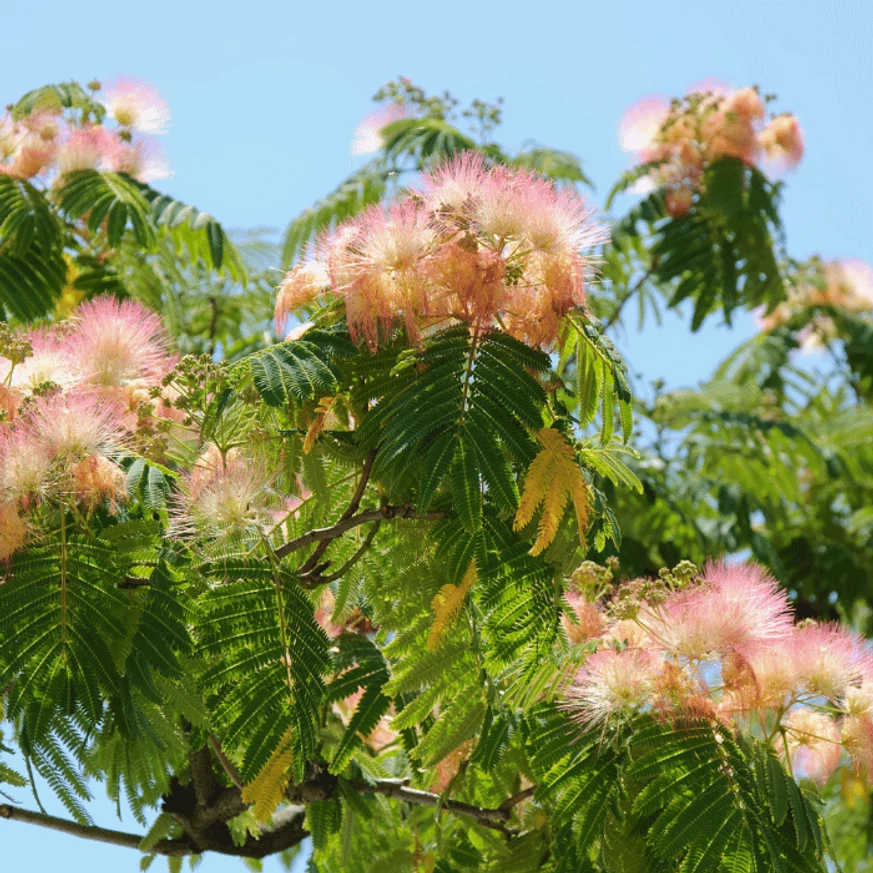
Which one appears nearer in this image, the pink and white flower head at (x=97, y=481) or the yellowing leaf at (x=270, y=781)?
the yellowing leaf at (x=270, y=781)

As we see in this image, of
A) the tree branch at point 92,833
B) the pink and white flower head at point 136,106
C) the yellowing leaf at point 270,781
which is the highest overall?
the pink and white flower head at point 136,106

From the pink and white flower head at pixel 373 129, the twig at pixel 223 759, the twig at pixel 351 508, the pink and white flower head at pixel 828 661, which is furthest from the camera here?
the pink and white flower head at pixel 373 129

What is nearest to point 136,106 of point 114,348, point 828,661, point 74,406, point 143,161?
point 143,161

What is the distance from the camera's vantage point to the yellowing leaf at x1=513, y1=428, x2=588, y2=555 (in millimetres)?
3834

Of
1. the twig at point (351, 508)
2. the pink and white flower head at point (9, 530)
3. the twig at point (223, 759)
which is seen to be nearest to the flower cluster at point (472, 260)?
the twig at point (351, 508)

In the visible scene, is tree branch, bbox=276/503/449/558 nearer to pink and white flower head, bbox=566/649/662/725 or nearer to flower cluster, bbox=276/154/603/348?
flower cluster, bbox=276/154/603/348

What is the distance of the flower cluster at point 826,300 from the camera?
10766 millimetres

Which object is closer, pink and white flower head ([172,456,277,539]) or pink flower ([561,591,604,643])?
pink and white flower head ([172,456,277,539])

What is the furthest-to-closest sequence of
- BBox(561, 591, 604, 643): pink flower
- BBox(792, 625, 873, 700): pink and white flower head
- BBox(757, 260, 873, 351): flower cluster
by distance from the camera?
BBox(757, 260, 873, 351): flower cluster, BBox(561, 591, 604, 643): pink flower, BBox(792, 625, 873, 700): pink and white flower head

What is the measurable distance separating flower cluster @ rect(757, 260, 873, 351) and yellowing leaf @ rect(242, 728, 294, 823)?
7.39 meters

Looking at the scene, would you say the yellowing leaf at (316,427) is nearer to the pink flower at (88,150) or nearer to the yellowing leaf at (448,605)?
the yellowing leaf at (448,605)

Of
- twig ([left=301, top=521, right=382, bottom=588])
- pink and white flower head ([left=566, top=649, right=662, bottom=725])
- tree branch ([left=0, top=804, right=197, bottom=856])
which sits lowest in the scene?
tree branch ([left=0, top=804, right=197, bottom=856])

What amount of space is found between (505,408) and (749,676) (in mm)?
1010

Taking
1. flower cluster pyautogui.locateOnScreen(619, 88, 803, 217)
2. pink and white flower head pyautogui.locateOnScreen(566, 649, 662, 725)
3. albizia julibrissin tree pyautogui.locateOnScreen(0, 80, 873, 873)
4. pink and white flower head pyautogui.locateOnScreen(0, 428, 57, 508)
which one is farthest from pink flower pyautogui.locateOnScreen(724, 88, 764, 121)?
pink and white flower head pyautogui.locateOnScreen(0, 428, 57, 508)
